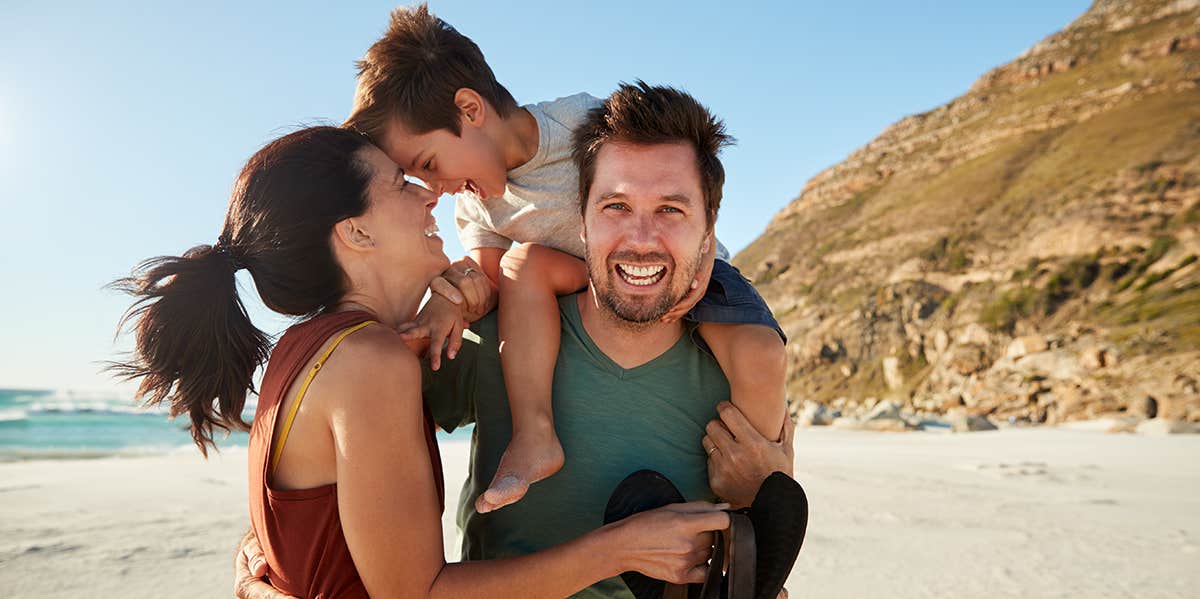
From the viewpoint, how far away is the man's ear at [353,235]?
2170 mm

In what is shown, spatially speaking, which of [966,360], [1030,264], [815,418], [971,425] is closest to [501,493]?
[971,425]

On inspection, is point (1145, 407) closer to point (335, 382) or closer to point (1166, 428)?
point (1166, 428)


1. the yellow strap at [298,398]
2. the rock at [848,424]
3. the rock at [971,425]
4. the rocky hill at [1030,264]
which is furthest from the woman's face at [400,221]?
the rock at [848,424]

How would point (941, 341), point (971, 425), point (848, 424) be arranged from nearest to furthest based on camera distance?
point (971, 425) → point (848, 424) → point (941, 341)

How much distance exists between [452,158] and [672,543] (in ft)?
6.10

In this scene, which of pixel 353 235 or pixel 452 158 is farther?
pixel 452 158

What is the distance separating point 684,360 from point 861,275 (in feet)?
136

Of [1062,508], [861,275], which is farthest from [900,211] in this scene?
[1062,508]

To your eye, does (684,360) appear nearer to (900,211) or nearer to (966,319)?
(966,319)

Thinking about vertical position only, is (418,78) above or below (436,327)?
above

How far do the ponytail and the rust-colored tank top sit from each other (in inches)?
10.8

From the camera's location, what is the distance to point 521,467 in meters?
2.33

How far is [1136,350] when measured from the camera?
22516 mm

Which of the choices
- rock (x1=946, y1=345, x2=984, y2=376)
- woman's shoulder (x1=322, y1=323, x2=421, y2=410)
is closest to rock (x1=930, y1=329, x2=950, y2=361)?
rock (x1=946, y1=345, x2=984, y2=376)
